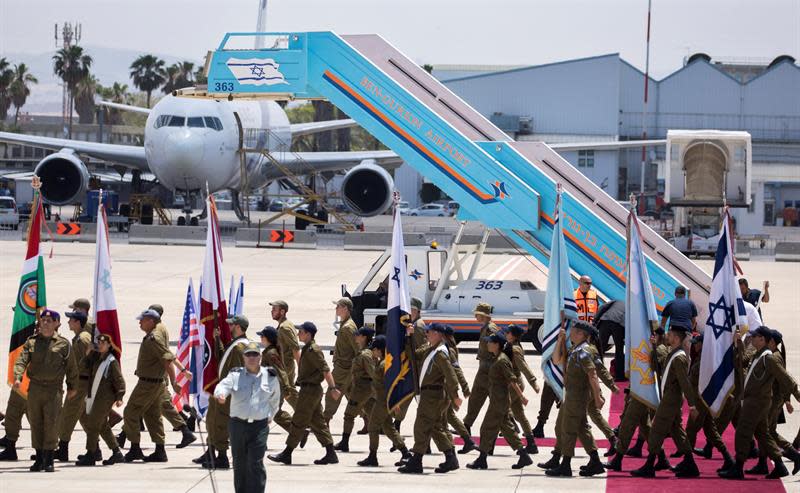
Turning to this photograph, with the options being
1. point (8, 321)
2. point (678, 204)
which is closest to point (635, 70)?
point (678, 204)

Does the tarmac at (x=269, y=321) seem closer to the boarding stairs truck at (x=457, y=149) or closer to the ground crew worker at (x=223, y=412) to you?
the ground crew worker at (x=223, y=412)

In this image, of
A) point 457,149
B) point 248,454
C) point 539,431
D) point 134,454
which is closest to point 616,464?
point 539,431

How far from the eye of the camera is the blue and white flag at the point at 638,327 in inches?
532

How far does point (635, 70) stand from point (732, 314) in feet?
247

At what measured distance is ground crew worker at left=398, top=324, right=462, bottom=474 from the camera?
13.1 metres

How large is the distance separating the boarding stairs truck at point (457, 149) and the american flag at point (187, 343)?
6956 millimetres

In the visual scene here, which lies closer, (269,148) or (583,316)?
(583,316)

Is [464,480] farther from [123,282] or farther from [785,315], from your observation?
[123,282]

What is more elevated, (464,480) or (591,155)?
(591,155)

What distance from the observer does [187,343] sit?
50.5ft

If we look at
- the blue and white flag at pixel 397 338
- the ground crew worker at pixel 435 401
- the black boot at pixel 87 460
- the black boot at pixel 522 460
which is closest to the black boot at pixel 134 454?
the black boot at pixel 87 460

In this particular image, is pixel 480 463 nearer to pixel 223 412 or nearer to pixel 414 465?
pixel 414 465

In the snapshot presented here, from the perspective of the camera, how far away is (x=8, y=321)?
25.0m

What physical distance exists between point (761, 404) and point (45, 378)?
7.30 m
